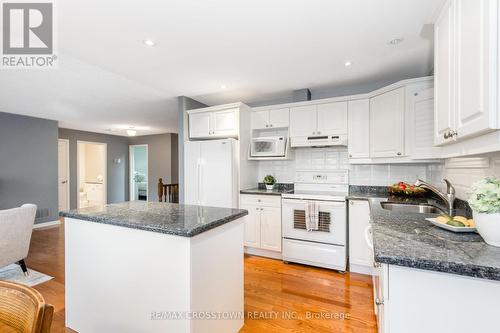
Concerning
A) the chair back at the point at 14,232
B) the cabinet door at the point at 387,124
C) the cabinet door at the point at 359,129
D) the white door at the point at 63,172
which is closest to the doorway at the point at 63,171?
the white door at the point at 63,172

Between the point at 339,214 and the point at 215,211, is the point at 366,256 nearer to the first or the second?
the point at 339,214

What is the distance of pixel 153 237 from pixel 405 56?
2.90m

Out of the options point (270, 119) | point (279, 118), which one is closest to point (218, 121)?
point (270, 119)

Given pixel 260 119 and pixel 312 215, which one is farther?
pixel 260 119

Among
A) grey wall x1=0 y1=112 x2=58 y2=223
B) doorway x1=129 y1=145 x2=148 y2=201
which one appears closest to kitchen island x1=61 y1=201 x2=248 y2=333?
grey wall x1=0 y1=112 x2=58 y2=223

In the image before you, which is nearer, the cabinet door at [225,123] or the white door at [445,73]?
the white door at [445,73]

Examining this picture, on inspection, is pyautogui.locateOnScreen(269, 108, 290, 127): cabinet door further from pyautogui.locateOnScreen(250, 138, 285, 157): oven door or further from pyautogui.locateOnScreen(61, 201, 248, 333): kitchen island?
pyautogui.locateOnScreen(61, 201, 248, 333): kitchen island

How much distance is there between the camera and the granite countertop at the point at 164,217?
135 centimetres

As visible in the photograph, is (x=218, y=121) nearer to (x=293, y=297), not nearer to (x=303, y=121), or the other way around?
(x=303, y=121)

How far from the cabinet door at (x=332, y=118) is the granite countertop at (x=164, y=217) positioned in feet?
6.52

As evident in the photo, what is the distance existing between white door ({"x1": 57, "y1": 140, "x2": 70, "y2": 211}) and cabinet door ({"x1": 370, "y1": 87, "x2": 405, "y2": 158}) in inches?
280

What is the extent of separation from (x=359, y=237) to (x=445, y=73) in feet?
6.40

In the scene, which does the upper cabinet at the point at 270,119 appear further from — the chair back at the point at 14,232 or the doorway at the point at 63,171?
the doorway at the point at 63,171

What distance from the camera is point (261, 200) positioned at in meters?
3.29
